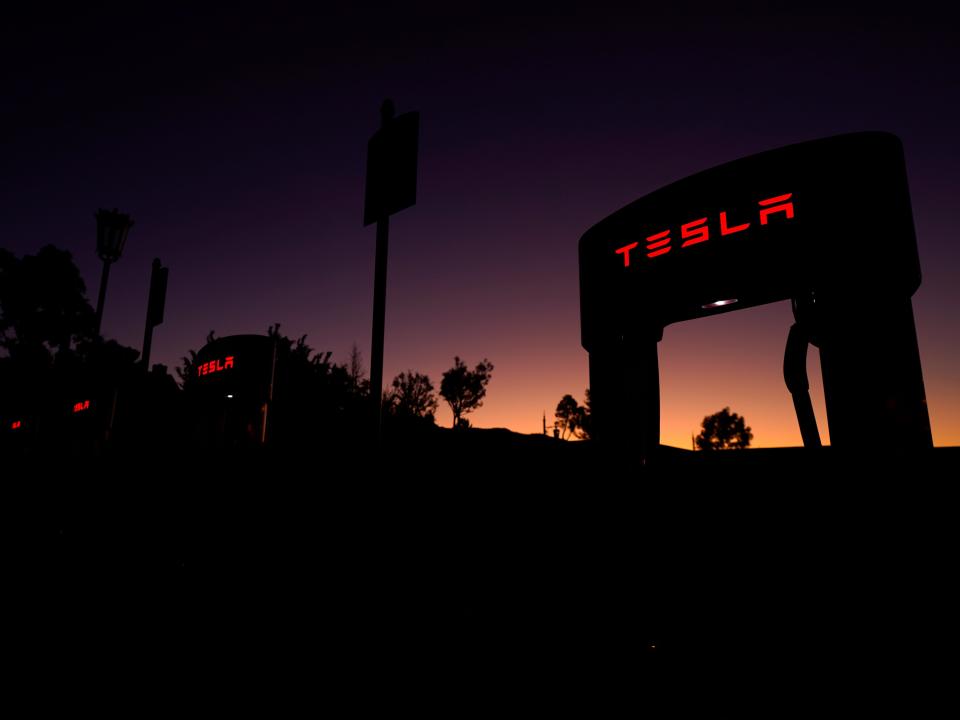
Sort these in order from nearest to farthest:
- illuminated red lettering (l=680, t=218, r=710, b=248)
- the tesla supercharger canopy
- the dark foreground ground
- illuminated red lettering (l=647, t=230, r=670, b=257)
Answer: the dark foreground ground < the tesla supercharger canopy < illuminated red lettering (l=680, t=218, r=710, b=248) < illuminated red lettering (l=647, t=230, r=670, b=257)

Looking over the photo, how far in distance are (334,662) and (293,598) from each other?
0.99 metres

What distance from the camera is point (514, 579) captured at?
146 inches

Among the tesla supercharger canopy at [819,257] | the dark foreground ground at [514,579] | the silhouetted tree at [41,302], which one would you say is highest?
the silhouetted tree at [41,302]

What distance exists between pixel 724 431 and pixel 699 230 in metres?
102

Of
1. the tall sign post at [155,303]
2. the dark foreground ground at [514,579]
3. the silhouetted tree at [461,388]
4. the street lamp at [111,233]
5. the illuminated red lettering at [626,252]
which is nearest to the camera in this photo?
the dark foreground ground at [514,579]

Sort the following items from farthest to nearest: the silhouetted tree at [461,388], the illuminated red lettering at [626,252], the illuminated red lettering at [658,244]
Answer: the silhouetted tree at [461,388] < the illuminated red lettering at [626,252] < the illuminated red lettering at [658,244]

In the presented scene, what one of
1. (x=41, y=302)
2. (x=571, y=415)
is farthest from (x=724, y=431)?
(x=41, y=302)

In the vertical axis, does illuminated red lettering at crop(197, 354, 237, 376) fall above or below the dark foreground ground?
above

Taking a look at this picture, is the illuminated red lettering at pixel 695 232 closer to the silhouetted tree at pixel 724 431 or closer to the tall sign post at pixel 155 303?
the tall sign post at pixel 155 303

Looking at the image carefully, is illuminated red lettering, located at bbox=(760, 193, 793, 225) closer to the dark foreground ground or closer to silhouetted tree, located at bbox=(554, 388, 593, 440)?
the dark foreground ground

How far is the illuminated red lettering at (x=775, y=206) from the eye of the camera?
3.13 meters

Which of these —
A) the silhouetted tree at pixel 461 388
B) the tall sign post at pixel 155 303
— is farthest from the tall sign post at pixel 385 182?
the silhouetted tree at pixel 461 388

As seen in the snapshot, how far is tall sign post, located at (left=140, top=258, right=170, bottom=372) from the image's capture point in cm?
915

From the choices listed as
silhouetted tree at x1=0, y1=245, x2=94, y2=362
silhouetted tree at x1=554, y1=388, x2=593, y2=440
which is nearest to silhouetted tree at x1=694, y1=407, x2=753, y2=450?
silhouetted tree at x1=554, y1=388, x2=593, y2=440
